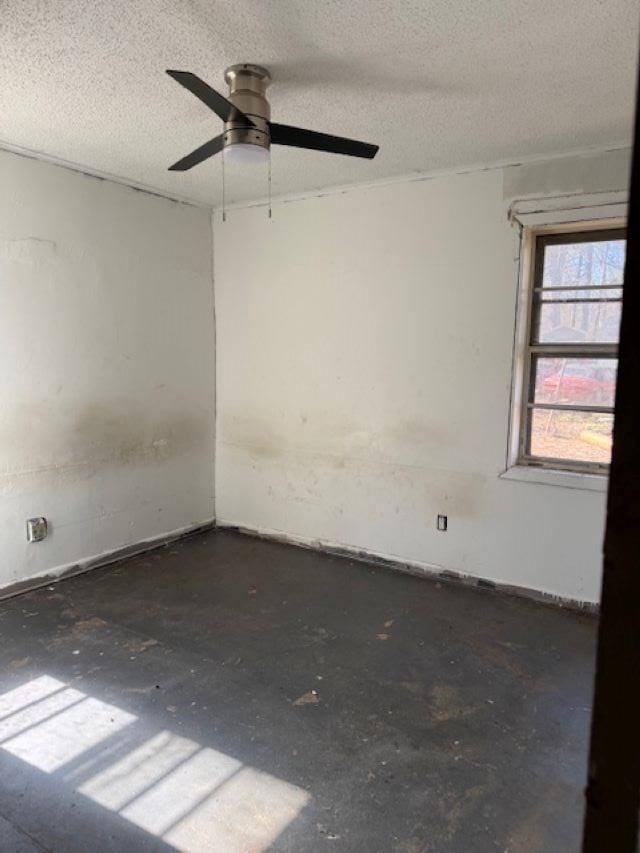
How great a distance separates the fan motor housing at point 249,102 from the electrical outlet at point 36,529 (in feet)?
8.10

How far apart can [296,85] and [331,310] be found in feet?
5.54

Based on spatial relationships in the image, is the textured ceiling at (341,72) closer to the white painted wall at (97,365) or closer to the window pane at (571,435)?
the white painted wall at (97,365)

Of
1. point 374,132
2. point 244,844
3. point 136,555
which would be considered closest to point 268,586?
point 136,555

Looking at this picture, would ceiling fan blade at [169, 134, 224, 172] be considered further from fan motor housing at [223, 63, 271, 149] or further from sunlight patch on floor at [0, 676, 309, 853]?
sunlight patch on floor at [0, 676, 309, 853]

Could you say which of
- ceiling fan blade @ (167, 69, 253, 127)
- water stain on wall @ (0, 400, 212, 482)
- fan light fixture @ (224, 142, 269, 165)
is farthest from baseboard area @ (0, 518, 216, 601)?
ceiling fan blade @ (167, 69, 253, 127)

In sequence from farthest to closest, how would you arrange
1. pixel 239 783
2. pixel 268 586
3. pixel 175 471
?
pixel 175 471, pixel 268 586, pixel 239 783

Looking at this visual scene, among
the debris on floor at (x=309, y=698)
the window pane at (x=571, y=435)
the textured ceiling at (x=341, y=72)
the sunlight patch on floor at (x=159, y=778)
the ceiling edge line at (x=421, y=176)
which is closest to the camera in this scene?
the sunlight patch on floor at (x=159, y=778)

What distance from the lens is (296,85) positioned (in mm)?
2330

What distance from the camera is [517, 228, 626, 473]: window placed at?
122 inches

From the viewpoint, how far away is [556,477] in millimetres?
3197

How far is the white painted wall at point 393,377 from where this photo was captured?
3256mm

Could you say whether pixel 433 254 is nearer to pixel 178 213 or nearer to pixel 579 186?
pixel 579 186

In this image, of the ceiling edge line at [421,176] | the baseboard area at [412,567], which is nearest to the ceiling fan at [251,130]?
the ceiling edge line at [421,176]

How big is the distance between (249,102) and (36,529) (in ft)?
8.70
